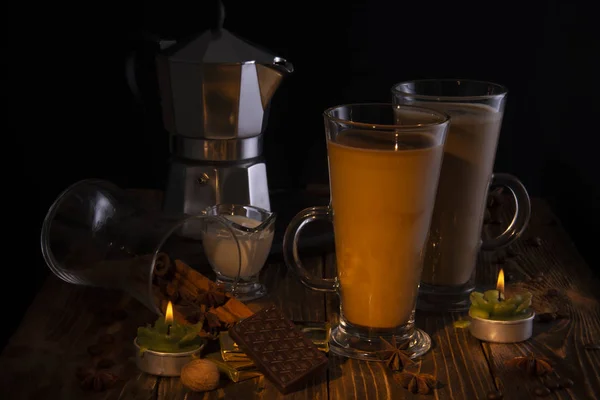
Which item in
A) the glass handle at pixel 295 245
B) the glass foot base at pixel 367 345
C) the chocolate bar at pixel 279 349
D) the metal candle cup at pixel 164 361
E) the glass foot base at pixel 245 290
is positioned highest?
the glass handle at pixel 295 245

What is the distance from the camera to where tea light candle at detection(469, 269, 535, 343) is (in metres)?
1.08

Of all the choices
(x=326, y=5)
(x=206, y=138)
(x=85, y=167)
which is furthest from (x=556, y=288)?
(x=85, y=167)

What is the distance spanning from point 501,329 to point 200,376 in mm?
374

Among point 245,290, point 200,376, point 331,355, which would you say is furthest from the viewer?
point 245,290

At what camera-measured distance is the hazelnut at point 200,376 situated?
3.06ft

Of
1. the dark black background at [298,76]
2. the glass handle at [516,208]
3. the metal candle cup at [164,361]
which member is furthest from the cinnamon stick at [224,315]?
the dark black background at [298,76]

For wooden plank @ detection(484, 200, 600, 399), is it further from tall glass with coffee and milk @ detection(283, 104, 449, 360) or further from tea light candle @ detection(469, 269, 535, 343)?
tall glass with coffee and milk @ detection(283, 104, 449, 360)

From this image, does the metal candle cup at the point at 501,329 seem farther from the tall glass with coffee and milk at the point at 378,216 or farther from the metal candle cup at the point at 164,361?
the metal candle cup at the point at 164,361

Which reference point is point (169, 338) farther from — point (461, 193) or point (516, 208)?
point (516, 208)

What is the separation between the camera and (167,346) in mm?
987

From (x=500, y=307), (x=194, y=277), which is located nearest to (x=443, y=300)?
(x=500, y=307)

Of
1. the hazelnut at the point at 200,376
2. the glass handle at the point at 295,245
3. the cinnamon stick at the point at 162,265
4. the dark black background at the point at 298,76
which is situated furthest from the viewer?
the dark black background at the point at 298,76

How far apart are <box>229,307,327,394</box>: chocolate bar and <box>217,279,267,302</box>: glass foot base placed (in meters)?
0.19

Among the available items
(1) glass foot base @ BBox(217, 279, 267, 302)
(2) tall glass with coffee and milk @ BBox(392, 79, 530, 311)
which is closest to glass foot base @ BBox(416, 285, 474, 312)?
(2) tall glass with coffee and milk @ BBox(392, 79, 530, 311)
